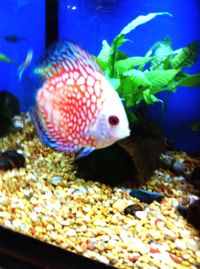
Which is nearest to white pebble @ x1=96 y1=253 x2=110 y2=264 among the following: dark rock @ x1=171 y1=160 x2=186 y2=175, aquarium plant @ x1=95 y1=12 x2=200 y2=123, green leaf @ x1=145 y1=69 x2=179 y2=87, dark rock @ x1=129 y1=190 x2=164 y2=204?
dark rock @ x1=129 y1=190 x2=164 y2=204

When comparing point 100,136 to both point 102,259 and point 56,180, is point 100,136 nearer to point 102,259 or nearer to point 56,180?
point 102,259

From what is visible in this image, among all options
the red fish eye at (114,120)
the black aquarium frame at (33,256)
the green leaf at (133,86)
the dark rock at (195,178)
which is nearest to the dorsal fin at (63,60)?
the red fish eye at (114,120)

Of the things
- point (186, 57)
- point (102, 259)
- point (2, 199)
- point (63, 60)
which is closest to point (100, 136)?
point (63, 60)

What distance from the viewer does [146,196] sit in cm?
168

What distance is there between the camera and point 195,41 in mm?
1561

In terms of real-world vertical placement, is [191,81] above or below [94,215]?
above

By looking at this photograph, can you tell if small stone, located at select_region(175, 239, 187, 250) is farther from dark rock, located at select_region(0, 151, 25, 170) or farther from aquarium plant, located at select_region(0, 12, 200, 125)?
dark rock, located at select_region(0, 151, 25, 170)

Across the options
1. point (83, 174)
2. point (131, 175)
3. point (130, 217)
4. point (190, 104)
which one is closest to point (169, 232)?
point (130, 217)

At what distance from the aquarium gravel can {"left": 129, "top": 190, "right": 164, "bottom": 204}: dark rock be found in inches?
0.9

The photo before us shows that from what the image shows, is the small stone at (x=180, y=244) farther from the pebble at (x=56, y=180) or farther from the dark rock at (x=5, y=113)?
the dark rock at (x=5, y=113)

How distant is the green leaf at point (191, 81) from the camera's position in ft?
5.40

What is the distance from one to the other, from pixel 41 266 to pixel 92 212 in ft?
1.10

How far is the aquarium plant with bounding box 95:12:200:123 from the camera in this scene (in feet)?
→ 4.81

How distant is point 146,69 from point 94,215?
668 mm
